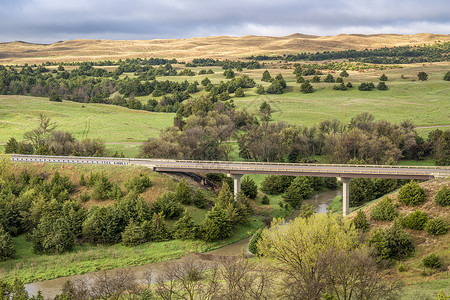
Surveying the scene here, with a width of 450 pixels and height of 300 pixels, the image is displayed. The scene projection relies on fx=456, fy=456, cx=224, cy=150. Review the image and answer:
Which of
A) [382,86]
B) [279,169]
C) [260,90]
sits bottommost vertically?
[279,169]

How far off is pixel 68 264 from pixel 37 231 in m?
8.21

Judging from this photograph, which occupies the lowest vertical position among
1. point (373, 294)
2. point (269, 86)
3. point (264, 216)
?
point (264, 216)

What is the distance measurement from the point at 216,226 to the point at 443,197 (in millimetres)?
32344

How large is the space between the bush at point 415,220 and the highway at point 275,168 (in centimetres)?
1272

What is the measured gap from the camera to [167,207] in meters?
72.9

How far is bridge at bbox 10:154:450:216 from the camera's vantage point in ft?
244

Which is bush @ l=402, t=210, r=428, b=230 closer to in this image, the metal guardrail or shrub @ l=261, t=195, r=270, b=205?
the metal guardrail

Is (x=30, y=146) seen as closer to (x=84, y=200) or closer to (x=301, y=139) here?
(x=84, y=200)

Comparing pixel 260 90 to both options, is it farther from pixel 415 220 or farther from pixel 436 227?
pixel 436 227

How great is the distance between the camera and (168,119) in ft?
485

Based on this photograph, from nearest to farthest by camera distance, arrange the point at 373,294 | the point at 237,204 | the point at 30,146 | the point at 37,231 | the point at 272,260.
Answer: the point at 373,294 → the point at 272,260 → the point at 37,231 → the point at 237,204 → the point at 30,146

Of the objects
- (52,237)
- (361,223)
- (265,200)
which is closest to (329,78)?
(265,200)

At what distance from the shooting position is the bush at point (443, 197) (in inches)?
2475

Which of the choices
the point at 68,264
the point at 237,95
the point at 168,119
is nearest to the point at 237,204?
the point at 68,264
